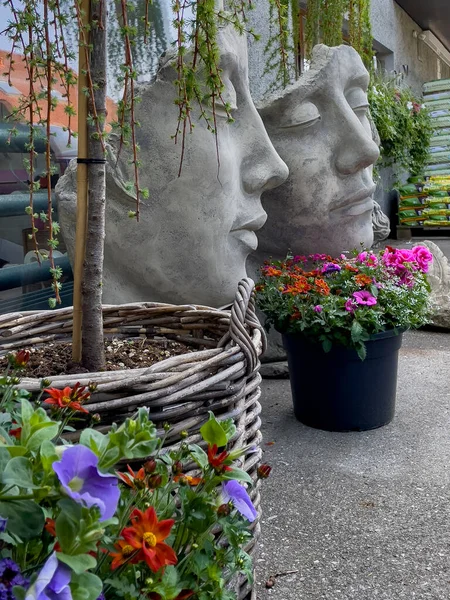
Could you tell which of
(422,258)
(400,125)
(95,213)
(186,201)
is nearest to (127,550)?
(95,213)

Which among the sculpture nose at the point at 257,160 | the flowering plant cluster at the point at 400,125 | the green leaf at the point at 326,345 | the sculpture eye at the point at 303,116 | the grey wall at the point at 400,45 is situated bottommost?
the green leaf at the point at 326,345

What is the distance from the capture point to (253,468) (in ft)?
3.74

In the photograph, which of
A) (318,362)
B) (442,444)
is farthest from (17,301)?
(442,444)

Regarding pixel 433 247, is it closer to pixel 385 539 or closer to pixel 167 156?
pixel 167 156

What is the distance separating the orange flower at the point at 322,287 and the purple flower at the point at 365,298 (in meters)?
0.10

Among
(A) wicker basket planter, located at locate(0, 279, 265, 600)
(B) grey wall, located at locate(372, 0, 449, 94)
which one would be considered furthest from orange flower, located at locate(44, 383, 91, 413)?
(B) grey wall, located at locate(372, 0, 449, 94)

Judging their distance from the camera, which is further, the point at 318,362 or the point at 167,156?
the point at 318,362

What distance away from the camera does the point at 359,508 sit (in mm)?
1965

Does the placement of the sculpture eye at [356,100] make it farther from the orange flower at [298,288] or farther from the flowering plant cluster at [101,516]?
the flowering plant cluster at [101,516]

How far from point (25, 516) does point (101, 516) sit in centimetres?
7

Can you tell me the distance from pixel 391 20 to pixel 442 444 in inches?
267

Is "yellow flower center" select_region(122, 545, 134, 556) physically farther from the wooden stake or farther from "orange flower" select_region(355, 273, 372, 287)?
"orange flower" select_region(355, 273, 372, 287)

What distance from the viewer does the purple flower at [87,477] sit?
551 millimetres

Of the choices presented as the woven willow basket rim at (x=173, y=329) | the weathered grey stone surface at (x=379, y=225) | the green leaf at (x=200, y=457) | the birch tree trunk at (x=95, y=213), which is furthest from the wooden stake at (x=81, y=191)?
the weathered grey stone surface at (x=379, y=225)
